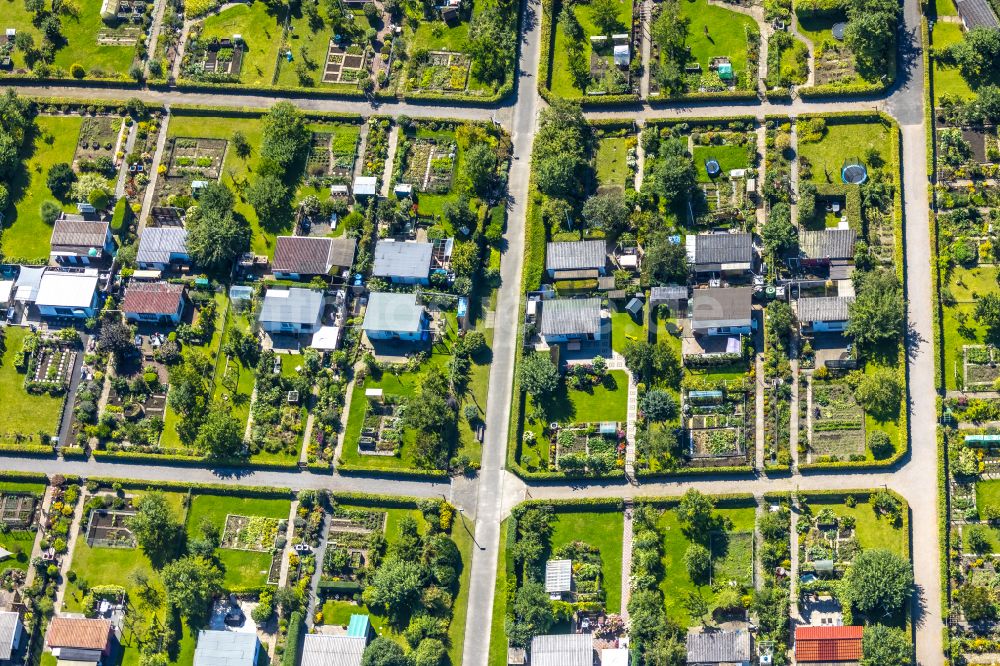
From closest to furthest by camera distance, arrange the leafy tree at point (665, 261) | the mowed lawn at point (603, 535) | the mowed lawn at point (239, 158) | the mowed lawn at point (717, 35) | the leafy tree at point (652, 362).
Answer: the mowed lawn at point (603, 535) < the leafy tree at point (652, 362) < the leafy tree at point (665, 261) < the mowed lawn at point (239, 158) < the mowed lawn at point (717, 35)

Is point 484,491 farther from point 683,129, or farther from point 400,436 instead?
point 683,129

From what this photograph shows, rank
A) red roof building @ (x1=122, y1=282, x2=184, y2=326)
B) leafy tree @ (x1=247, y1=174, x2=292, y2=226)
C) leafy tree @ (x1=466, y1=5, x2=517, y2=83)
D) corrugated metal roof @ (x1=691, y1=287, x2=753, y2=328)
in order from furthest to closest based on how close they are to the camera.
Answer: leafy tree @ (x1=466, y1=5, x2=517, y2=83), leafy tree @ (x1=247, y1=174, x2=292, y2=226), red roof building @ (x1=122, y1=282, x2=184, y2=326), corrugated metal roof @ (x1=691, y1=287, x2=753, y2=328)

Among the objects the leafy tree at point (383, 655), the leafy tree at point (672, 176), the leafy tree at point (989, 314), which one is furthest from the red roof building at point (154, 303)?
the leafy tree at point (989, 314)

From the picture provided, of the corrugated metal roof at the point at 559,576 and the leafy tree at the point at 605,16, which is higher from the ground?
the leafy tree at the point at 605,16

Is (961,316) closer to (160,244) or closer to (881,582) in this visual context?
(881,582)

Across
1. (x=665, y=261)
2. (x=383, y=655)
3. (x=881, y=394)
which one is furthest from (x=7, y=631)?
(x=881, y=394)

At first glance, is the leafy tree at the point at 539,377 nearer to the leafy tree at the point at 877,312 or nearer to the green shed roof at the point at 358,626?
the green shed roof at the point at 358,626

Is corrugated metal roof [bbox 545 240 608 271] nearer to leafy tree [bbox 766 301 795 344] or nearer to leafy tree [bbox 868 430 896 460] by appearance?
leafy tree [bbox 766 301 795 344]

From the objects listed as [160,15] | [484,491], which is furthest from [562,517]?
[160,15]

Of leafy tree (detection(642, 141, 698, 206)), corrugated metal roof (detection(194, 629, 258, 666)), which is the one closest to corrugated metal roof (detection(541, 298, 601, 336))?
leafy tree (detection(642, 141, 698, 206))
